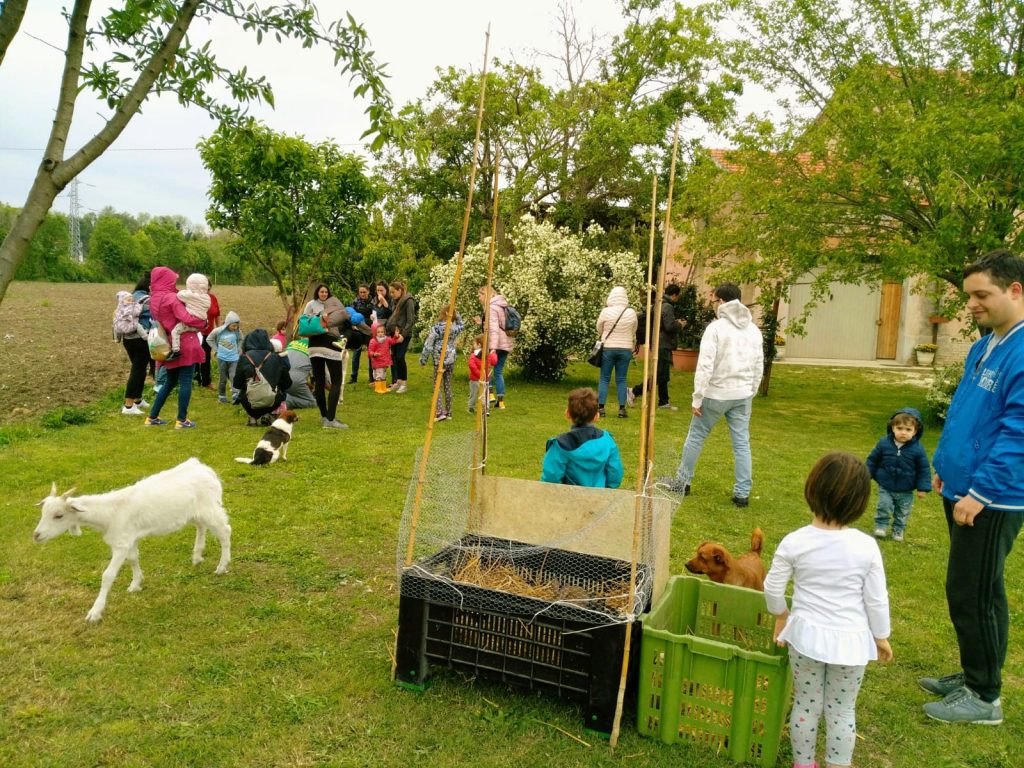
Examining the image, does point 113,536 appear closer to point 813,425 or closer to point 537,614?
point 537,614

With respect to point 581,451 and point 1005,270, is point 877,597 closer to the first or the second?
point 1005,270

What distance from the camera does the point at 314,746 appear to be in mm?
3363

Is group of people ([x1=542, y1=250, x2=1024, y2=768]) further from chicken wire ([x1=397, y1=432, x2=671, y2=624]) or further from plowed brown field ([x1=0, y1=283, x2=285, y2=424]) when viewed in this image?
plowed brown field ([x1=0, y1=283, x2=285, y2=424])

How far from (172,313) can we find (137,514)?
17.6 feet

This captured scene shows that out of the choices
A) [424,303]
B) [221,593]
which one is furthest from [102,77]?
[424,303]

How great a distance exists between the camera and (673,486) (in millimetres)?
5762

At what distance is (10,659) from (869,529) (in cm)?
682

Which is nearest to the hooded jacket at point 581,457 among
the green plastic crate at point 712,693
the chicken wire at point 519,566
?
the chicken wire at point 519,566

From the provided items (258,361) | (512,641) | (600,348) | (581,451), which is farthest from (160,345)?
(512,641)

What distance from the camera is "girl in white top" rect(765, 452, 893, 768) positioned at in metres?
3.01

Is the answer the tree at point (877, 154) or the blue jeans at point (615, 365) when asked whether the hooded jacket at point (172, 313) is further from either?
the tree at point (877, 154)

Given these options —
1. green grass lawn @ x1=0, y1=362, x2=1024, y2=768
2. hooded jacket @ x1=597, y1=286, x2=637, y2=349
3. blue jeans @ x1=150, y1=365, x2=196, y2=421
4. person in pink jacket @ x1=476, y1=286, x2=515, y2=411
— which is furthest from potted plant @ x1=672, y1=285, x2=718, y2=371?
blue jeans @ x1=150, y1=365, x2=196, y2=421

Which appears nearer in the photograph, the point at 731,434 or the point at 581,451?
the point at 581,451

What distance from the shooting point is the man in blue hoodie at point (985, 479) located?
10.8 feet
